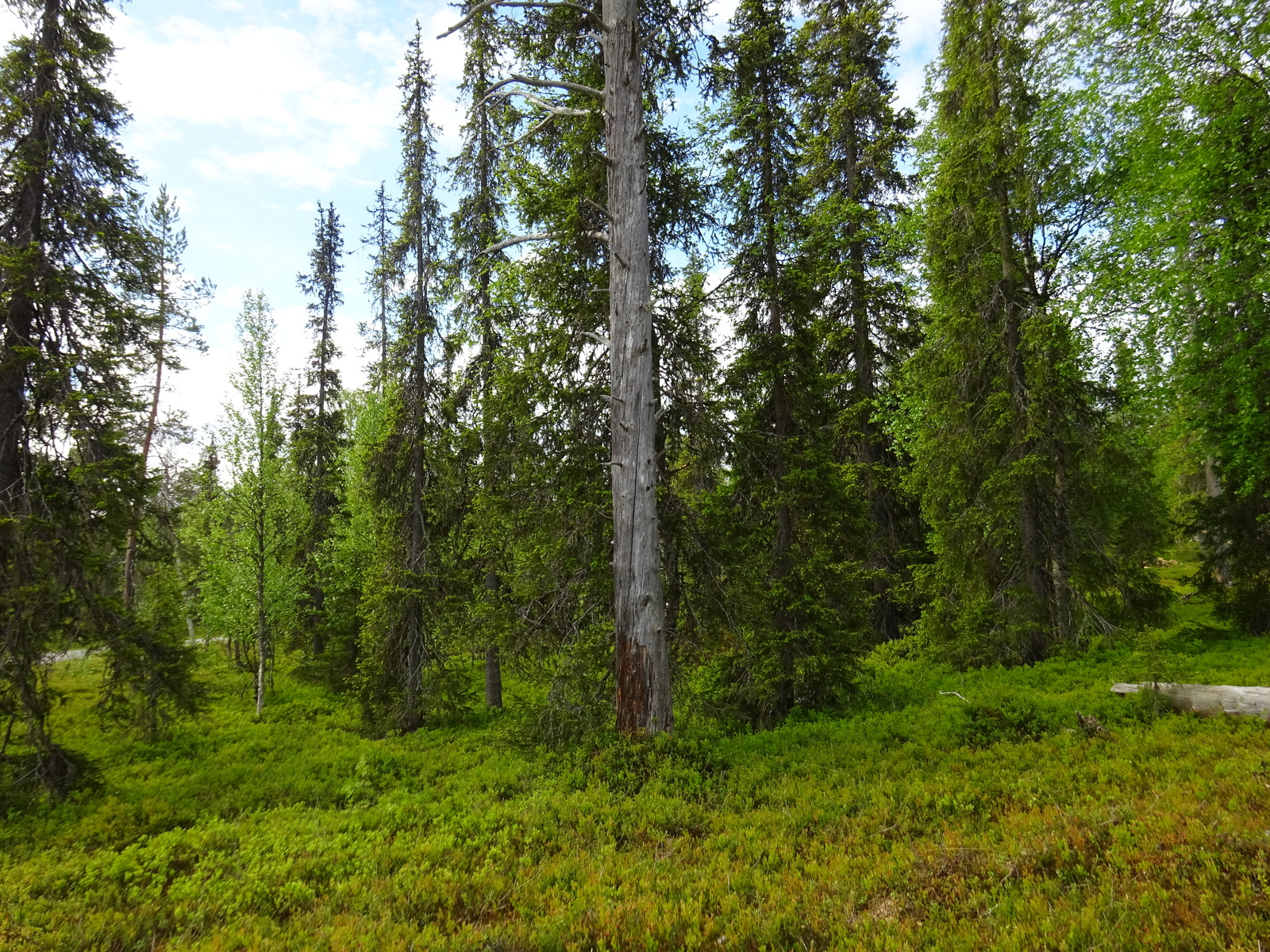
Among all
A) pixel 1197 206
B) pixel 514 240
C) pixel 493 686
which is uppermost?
pixel 1197 206

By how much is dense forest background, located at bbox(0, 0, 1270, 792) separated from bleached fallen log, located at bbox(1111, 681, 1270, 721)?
3.42 m

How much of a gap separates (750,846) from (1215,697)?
6.94 m

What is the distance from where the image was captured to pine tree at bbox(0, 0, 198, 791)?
8.89m

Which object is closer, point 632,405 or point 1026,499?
point 632,405

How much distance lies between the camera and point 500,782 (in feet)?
27.7

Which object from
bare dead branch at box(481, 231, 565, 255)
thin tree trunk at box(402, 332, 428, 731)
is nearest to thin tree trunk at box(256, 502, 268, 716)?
thin tree trunk at box(402, 332, 428, 731)

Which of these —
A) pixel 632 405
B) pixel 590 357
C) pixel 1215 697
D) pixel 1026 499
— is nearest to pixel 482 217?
pixel 590 357

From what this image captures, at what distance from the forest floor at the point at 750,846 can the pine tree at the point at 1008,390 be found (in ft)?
7.54

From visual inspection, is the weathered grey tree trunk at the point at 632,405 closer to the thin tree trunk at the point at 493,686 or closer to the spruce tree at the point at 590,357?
the spruce tree at the point at 590,357

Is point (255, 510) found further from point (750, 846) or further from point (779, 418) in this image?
point (750, 846)

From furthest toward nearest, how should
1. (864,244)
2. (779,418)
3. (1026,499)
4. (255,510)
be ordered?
(255,510) → (864,244) → (1026,499) → (779,418)

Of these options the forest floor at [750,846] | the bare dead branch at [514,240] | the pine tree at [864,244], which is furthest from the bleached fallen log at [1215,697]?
the bare dead branch at [514,240]

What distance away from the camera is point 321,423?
2288 cm

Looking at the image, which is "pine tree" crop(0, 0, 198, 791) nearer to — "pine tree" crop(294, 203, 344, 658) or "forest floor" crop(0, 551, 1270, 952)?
"forest floor" crop(0, 551, 1270, 952)
